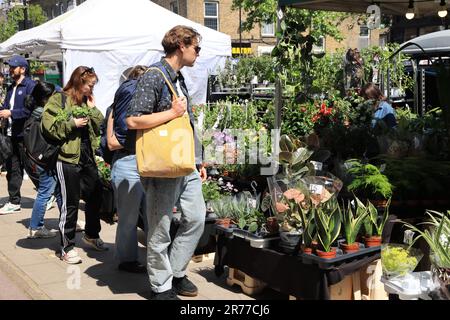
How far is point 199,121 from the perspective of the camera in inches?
300

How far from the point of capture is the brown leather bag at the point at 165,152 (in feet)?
11.0

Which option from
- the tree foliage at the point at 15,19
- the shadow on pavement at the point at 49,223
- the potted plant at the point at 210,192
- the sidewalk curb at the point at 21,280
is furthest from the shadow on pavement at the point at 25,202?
the tree foliage at the point at 15,19

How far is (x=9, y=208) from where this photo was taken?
705 cm

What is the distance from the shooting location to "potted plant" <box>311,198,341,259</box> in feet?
11.1

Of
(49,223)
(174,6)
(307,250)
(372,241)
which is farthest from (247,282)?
(174,6)

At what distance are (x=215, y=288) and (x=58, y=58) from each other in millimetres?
8387

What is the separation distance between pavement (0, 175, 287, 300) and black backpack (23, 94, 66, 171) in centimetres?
87

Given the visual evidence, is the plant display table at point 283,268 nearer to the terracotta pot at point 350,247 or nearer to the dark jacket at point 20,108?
the terracotta pot at point 350,247

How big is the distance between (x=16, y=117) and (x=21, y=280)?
9.23 ft

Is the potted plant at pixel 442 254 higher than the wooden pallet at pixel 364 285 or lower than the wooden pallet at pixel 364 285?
higher

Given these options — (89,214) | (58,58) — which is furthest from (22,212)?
(58,58)

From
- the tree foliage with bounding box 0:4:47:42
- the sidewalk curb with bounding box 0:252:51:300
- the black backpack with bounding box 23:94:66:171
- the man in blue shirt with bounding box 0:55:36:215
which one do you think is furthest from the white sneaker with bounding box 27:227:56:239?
the tree foliage with bounding box 0:4:47:42

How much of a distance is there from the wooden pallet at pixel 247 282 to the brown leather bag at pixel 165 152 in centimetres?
107
